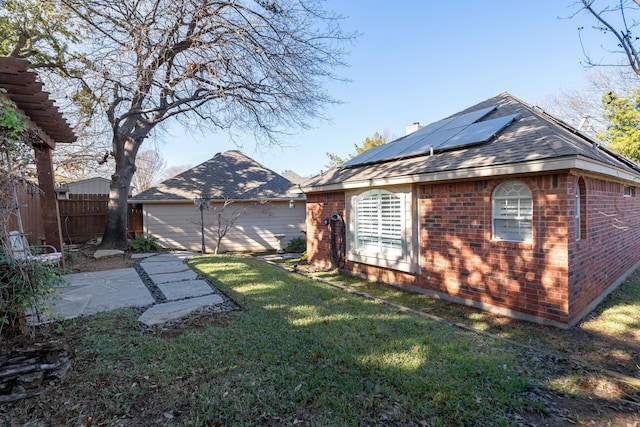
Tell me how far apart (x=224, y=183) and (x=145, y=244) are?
455cm

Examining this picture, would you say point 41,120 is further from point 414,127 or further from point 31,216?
point 414,127

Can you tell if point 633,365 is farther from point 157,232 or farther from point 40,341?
point 157,232

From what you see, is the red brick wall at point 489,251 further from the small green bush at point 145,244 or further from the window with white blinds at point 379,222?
the small green bush at point 145,244

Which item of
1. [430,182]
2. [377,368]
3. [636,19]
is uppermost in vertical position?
[636,19]

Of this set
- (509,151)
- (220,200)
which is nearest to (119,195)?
(220,200)

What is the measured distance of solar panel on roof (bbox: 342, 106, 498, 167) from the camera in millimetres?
6918

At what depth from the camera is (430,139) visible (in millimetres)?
7496

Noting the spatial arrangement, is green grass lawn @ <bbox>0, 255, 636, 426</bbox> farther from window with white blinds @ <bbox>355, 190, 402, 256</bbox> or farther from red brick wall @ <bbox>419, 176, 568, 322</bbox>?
window with white blinds @ <bbox>355, 190, 402, 256</bbox>

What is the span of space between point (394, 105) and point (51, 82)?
1405 centimetres

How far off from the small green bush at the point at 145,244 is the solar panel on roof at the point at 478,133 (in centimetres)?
1080

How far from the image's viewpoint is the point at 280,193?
1445 centimetres

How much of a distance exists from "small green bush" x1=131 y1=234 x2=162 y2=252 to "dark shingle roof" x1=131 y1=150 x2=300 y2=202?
1703 mm

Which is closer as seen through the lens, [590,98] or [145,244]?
[145,244]

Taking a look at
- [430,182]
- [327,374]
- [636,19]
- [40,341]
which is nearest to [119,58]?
[40,341]
